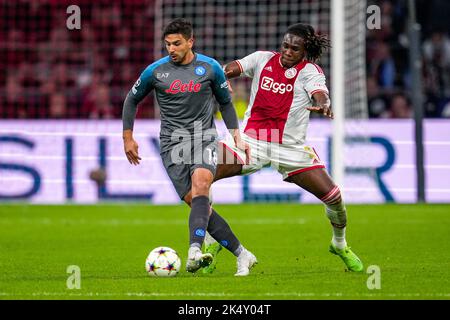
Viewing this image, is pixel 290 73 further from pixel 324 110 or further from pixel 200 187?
pixel 200 187

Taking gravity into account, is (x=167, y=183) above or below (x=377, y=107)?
below

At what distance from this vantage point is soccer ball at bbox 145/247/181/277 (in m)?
8.11

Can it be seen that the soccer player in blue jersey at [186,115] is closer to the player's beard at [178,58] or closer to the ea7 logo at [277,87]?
the player's beard at [178,58]

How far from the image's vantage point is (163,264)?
26.6 ft

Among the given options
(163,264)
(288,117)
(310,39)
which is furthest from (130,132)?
(310,39)

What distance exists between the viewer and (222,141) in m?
9.08

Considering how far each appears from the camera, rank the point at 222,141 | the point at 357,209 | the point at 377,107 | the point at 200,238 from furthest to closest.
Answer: the point at 377,107, the point at 357,209, the point at 222,141, the point at 200,238

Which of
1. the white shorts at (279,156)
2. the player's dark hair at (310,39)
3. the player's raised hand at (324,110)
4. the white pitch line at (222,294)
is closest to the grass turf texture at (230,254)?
the white pitch line at (222,294)

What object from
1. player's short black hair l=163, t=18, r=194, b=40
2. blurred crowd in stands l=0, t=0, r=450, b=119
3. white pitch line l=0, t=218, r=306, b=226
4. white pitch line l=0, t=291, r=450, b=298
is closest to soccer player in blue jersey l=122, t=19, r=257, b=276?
player's short black hair l=163, t=18, r=194, b=40

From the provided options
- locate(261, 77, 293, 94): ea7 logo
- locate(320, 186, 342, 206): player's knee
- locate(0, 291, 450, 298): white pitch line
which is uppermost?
locate(261, 77, 293, 94): ea7 logo

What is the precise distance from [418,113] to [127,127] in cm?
840

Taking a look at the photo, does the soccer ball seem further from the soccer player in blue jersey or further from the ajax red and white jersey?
the ajax red and white jersey
